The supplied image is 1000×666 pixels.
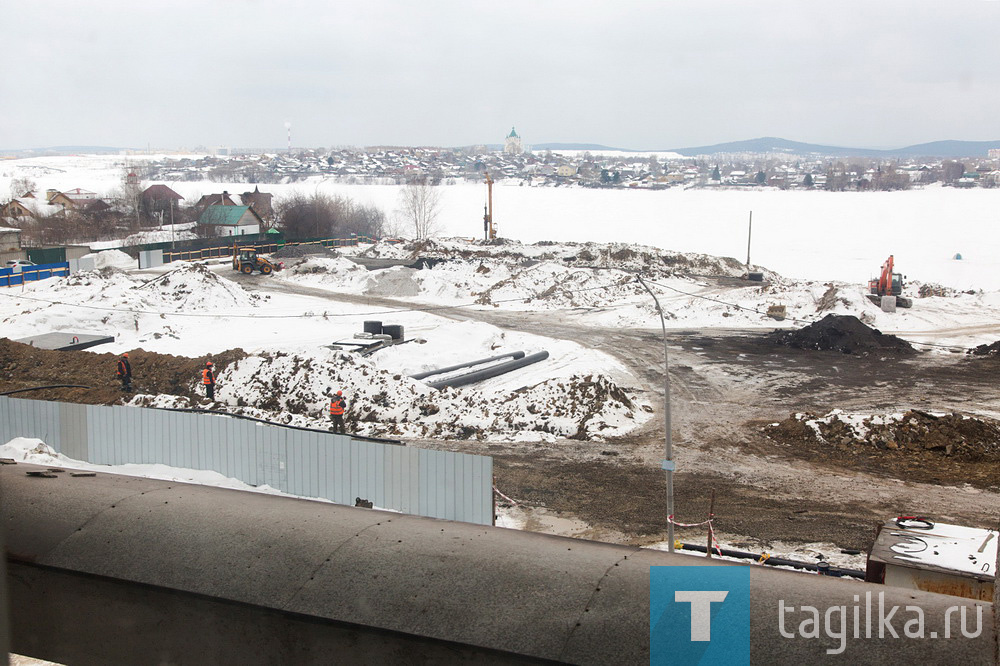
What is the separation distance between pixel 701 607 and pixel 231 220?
7282 centimetres

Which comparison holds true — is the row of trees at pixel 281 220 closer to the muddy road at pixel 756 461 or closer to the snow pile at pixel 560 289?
the snow pile at pixel 560 289

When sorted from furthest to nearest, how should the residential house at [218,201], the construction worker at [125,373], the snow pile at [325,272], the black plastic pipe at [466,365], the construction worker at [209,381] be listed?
the residential house at [218,201], the snow pile at [325,272], the black plastic pipe at [466,365], the construction worker at [125,373], the construction worker at [209,381]

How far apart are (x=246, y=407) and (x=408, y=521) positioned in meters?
19.6

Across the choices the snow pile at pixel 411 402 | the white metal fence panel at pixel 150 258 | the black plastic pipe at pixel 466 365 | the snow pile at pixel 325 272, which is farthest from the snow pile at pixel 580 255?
the snow pile at pixel 411 402

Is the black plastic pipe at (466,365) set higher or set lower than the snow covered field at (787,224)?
lower

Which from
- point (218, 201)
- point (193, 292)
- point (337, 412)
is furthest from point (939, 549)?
point (218, 201)

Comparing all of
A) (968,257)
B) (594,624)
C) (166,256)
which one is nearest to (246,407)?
(594,624)

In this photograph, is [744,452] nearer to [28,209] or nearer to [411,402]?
[411,402]

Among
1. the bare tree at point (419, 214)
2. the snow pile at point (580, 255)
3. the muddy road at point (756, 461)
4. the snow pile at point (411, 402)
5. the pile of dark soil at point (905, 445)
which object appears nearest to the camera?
the muddy road at point (756, 461)

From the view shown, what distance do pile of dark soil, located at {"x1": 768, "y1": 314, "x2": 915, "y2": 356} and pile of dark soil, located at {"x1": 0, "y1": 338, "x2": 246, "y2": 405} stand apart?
22.9 meters

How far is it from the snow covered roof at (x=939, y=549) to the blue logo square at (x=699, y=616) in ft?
21.8

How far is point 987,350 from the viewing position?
31.1m

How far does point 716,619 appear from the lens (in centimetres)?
479

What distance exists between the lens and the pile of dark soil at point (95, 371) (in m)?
25.7
